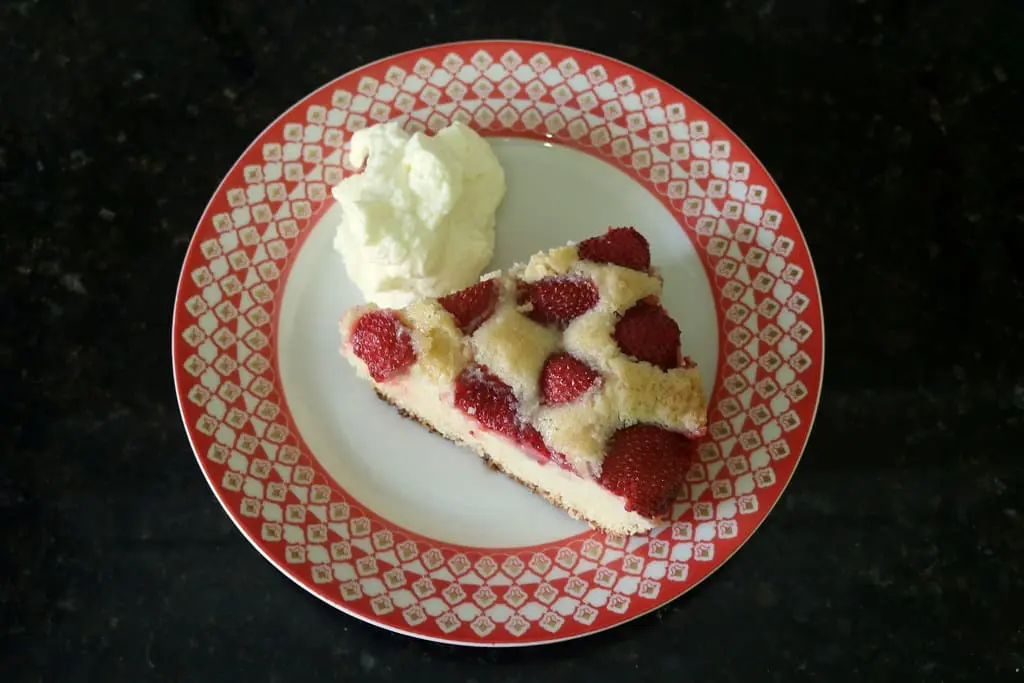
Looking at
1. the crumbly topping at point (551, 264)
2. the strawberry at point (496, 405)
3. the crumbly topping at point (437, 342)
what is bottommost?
the strawberry at point (496, 405)

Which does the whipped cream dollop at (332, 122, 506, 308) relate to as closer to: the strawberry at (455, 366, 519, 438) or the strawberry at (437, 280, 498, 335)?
the strawberry at (437, 280, 498, 335)

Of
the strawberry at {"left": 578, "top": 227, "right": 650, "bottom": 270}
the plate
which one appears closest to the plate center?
the plate

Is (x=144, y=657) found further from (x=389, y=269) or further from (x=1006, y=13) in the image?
(x=1006, y=13)

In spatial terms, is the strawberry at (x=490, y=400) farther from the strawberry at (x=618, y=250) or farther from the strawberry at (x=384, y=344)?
the strawberry at (x=618, y=250)

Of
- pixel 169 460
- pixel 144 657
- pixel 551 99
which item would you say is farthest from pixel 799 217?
pixel 144 657

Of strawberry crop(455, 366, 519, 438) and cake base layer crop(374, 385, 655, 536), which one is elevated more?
strawberry crop(455, 366, 519, 438)

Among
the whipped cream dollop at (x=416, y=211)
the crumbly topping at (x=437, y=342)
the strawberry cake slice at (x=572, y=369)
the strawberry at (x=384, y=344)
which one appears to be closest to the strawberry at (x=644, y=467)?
the strawberry cake slice at (x=572, y=369)
